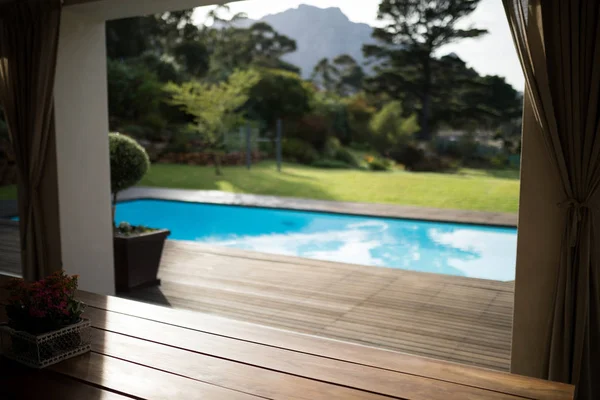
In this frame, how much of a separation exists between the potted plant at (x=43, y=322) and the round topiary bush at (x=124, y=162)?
2.66m

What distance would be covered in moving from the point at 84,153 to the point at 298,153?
1151 centimetres

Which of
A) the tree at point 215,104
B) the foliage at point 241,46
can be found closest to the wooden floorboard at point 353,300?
the tree at point 215,104

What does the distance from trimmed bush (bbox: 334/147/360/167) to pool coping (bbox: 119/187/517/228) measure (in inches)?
213

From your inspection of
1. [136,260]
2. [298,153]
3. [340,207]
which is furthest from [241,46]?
[136,260]

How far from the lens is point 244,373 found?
1.64 meters

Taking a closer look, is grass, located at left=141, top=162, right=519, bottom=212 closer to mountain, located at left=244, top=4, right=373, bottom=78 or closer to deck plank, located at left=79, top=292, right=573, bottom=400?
mountain, located at left=244, top=4, right=373, bottom=78

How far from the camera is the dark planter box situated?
163 inches

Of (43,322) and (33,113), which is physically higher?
(33,113)

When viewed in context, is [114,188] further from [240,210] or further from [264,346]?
[240,210]

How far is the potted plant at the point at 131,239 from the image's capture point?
416 centimetres

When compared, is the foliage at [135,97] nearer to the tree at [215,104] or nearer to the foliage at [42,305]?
the tree at [215,104]

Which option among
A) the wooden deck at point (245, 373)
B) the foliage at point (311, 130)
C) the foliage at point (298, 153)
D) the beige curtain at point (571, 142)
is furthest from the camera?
the foliage at point (311, 130)

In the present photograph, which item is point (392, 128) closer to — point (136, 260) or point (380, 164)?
point (380, 164)

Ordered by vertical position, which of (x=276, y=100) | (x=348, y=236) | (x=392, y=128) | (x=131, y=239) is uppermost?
(x=276, y=100)
